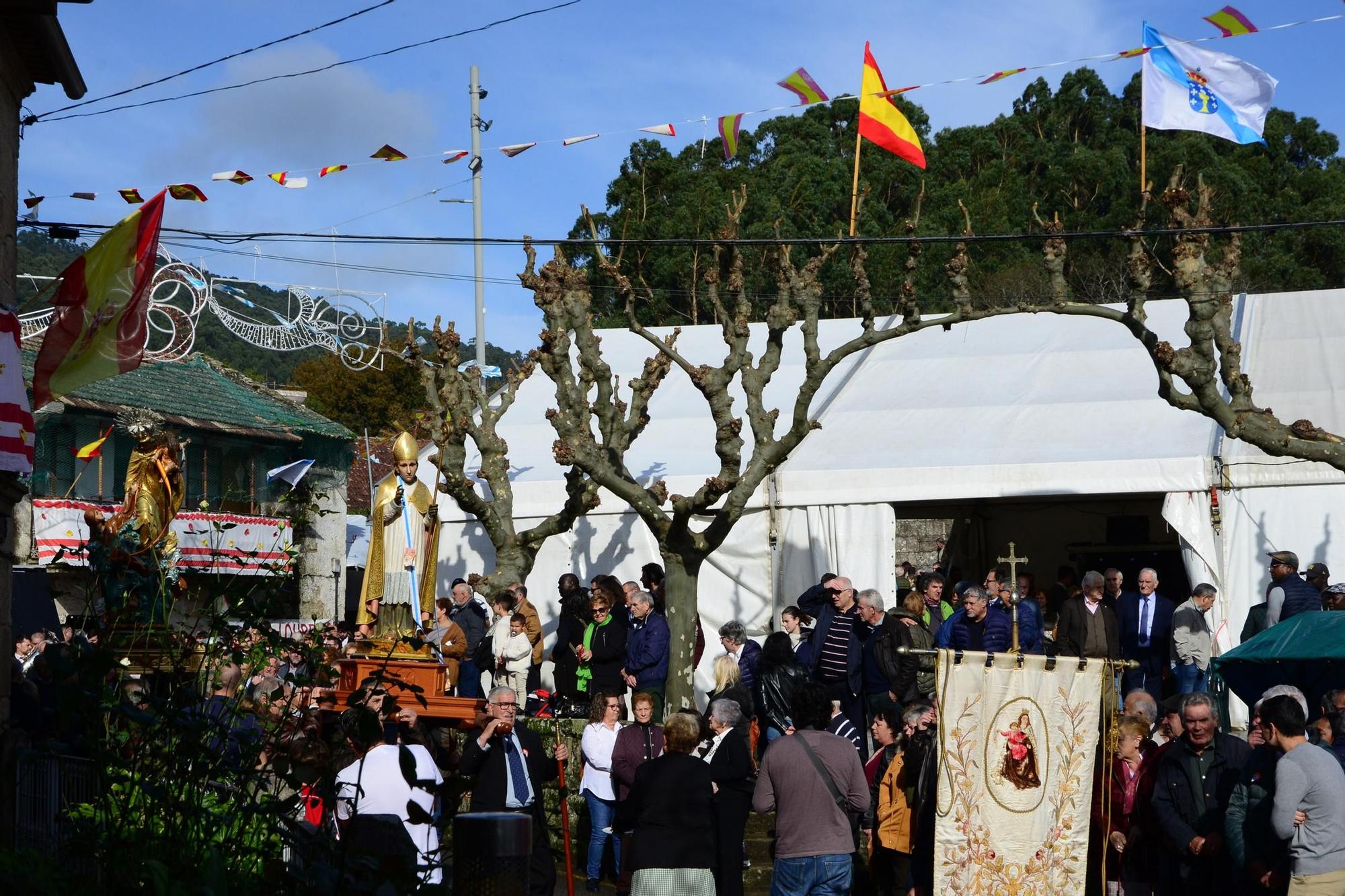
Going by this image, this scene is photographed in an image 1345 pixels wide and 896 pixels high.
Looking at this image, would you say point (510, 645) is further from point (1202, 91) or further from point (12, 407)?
point (1202, 91)

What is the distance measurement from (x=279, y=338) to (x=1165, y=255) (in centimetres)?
2248

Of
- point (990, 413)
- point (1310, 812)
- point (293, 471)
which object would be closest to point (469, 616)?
point (990, 413)

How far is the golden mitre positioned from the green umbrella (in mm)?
5946

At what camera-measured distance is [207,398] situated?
2862 centimetres

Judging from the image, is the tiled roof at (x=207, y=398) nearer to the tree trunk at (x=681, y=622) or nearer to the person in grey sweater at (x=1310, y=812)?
the tree trunk at (x=681, y=622)

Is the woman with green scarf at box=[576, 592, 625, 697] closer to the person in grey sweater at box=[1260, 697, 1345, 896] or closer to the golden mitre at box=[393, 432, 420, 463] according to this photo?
the golden mitre at box=[393, 432, 420, 463]

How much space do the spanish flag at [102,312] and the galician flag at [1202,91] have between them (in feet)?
28.5

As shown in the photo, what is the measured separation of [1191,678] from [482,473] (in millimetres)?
7345

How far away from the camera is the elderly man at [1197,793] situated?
303 inches

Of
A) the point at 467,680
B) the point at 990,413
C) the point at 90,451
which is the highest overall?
the point at 990,413

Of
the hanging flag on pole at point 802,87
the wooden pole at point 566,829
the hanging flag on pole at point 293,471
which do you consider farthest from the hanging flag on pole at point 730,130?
the hanging flag on pole at point 293,471

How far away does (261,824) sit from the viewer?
16.9ft

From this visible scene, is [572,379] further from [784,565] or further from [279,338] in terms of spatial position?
[279,338]

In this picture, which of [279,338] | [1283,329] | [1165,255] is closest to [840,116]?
[1165,255]
